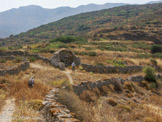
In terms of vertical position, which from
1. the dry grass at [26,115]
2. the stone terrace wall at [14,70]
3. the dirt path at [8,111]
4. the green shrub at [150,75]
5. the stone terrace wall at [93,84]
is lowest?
the green shrub at [150,75]

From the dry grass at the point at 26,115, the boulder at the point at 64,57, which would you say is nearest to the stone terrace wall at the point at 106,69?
the boulder at the point at 64,57

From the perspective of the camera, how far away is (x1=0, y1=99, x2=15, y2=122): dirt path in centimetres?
535

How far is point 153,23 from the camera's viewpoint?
285 ft

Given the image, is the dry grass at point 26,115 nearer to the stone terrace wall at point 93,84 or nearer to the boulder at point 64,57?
the stone terrace wall at point 93,84

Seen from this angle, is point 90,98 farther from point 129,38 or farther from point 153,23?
point 153,23

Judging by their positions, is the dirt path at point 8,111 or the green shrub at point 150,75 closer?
the dirt path at point 8,111

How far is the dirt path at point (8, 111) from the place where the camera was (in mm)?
5352

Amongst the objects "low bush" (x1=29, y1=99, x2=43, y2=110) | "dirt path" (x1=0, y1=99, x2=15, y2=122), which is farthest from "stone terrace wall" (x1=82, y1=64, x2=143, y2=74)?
"low bush" (x1=29, y1=99, x2=43, y2=110)

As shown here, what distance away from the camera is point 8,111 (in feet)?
19.9

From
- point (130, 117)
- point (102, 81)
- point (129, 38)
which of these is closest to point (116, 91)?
point (102, 81)

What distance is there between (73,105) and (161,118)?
4915 millimetres

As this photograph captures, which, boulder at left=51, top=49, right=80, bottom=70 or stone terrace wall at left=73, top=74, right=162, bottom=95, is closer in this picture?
stone terrace wall at left=73, top=74, right=162, bottom=95

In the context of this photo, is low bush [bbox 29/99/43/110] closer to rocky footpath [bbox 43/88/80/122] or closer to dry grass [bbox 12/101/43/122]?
dry grass [bbox 12/101/43/122]

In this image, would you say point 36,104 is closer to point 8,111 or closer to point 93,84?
point 8,111
